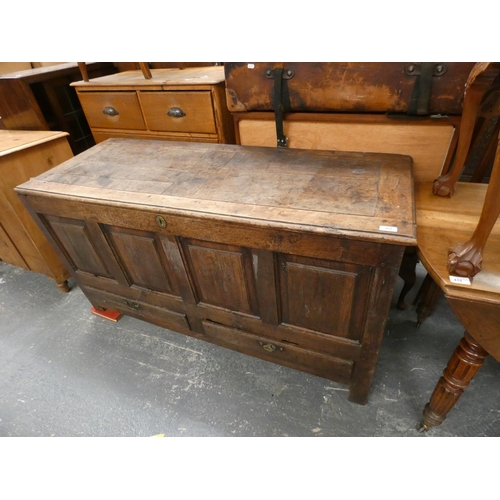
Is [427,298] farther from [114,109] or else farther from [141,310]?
[114,109]

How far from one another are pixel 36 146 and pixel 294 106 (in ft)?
4.62

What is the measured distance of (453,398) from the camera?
104cm

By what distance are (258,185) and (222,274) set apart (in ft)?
1.16

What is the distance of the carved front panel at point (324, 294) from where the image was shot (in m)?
0.94

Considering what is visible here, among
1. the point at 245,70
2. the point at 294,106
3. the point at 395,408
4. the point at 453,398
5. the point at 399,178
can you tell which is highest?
the point at 245,70

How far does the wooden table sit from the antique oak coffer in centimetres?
14

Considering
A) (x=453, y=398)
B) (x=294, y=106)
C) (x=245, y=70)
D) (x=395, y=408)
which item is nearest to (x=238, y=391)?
(x=395, y=408)

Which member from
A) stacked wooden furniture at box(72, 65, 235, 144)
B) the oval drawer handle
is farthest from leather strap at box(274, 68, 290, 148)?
the oval drawer handle

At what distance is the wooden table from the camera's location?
80 cm

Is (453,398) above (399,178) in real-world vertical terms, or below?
below

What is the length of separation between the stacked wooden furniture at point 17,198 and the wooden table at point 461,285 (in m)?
1.90

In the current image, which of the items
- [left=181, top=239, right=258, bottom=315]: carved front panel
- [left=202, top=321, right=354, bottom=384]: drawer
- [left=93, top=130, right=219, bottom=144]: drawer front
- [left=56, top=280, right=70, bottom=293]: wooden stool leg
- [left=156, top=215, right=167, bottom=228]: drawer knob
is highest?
[left=93, top=130, right=219, bottom=144]: drawer front

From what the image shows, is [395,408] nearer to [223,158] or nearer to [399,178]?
[399,178]

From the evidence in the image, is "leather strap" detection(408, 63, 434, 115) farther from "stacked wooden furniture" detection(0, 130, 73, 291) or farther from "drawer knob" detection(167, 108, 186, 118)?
"stacked wooden furniture" detection(0, 130, 73, 291)
